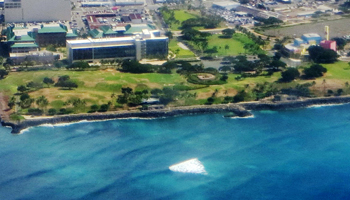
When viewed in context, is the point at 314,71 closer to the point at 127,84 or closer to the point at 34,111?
the point at 127,84

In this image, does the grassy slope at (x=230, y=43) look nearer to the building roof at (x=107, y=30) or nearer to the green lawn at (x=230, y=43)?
the green lawn at (x=230, y=43)

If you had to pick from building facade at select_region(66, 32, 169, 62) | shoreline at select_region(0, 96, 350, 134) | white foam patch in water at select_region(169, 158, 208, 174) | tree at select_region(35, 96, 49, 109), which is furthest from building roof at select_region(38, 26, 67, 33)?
white foam patch in water at select_region(169, 158, 208, 174)

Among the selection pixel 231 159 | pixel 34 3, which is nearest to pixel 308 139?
pixel 231 159

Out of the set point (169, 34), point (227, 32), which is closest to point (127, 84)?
point (169, 34)

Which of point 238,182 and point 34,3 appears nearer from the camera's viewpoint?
point 238,182

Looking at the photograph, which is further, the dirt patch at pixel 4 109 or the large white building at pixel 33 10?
the large white building at pixel 33 10

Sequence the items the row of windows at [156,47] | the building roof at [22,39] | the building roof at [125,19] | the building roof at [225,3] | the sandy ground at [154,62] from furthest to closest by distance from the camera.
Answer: the building roof at [225,3] < the building roof at [125,19] < the building roof at [22,39] < the row of windows at [156,47] < the sandy ground at [154,62]

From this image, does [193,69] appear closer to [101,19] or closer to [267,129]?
[267,129]

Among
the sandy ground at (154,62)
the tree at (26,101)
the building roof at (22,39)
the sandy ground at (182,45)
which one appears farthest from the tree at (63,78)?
the sandy ground at (182,45)
